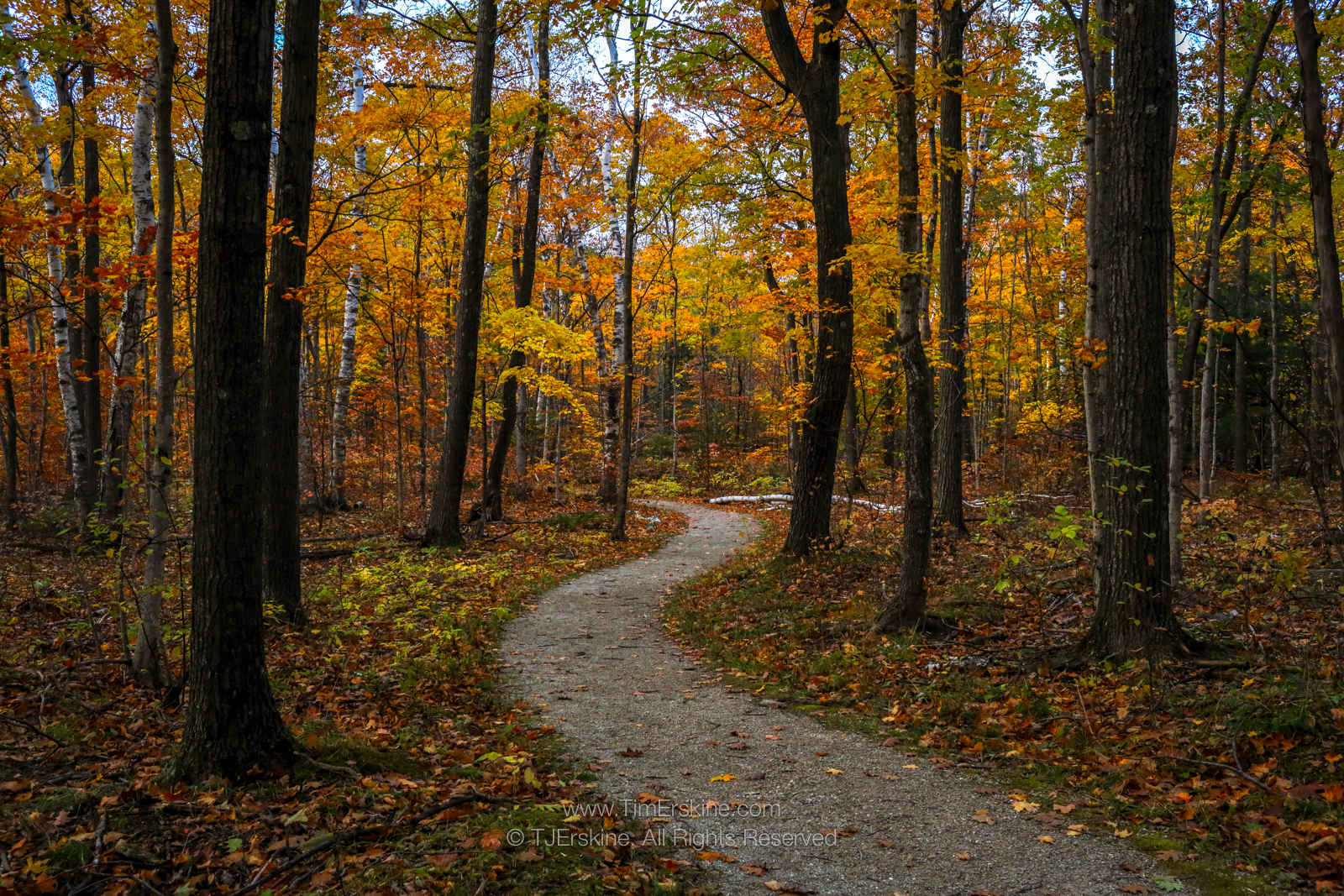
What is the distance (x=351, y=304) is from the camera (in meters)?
17.2

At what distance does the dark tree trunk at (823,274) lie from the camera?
402 inches

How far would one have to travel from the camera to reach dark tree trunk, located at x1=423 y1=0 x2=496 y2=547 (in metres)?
12.9

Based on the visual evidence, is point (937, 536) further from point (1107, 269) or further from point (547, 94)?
point (547, 94)

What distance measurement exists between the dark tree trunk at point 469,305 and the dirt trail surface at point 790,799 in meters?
6.66

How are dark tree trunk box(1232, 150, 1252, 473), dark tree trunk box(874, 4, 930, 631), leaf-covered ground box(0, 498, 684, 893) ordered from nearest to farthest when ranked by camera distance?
leaf-covered ground box(0, 498, 684, 893) < dark tree trunk box(874, 4, 930, 631) < dark tree trunk box(1232, 150, 1252, 473)

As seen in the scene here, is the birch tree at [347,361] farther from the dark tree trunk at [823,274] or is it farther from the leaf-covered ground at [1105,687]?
the leaf-covered ground at [1105,687]

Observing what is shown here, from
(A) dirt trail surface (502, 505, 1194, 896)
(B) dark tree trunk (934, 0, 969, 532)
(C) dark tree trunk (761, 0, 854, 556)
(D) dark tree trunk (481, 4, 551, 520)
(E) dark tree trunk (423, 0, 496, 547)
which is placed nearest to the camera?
(A) dirt trail surface (502, 505, 1194, 896)

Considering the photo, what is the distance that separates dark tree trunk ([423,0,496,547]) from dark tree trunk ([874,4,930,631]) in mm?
7675

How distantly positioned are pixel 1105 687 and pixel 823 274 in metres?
6.93

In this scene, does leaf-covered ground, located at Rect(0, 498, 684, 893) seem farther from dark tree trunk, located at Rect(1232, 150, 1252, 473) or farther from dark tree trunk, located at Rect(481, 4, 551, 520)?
dark tree trunk, located at Rect(1232, 150, 1252, 473)

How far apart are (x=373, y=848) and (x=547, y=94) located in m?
13.3

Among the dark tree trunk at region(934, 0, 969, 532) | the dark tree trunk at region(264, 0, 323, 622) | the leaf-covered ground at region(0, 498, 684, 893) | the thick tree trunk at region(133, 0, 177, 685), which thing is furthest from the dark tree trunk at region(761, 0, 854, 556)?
the thick tree trunk at region(133, 0, 177, 685)

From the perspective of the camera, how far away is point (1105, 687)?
5523mm

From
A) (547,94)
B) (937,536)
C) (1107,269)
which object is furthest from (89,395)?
(1107,269)
